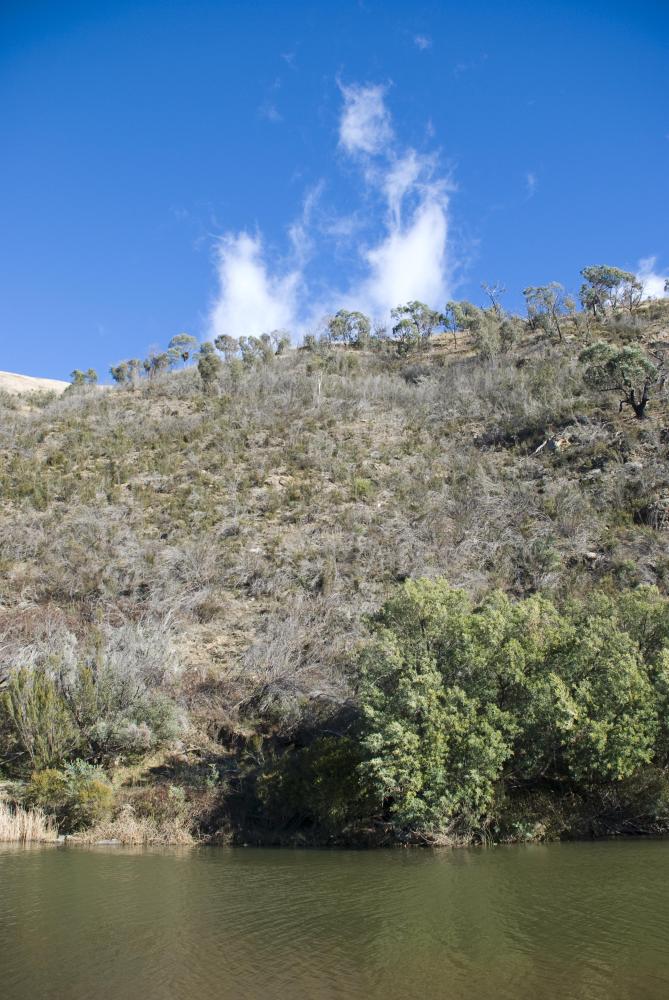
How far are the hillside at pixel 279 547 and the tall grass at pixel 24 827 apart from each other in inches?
24.8

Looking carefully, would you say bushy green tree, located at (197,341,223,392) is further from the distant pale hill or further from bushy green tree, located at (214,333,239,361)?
the distant pale hill

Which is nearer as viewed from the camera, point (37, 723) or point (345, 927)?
point (345, 927)

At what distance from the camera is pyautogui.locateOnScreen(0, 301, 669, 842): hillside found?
22062 mm

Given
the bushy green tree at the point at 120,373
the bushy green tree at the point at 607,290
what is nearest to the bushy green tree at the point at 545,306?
the bushy green tree at the point at 607,290

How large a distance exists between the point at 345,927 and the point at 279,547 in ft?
80.4

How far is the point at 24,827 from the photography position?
68.8 feet

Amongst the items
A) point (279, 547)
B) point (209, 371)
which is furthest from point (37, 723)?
point (209, 371)

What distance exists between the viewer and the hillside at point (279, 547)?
2206 cm

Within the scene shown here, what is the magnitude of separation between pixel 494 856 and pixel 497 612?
21.2ft

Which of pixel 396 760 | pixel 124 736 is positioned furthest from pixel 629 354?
pixel 124 736

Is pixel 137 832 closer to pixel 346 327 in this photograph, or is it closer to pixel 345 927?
pixel 345 927

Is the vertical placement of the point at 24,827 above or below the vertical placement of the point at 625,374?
below

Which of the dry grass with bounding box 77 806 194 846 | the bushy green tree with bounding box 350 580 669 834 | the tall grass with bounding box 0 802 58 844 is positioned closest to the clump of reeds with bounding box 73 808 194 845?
the dry grass with bounding box 77 806 194 846

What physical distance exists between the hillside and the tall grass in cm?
63
